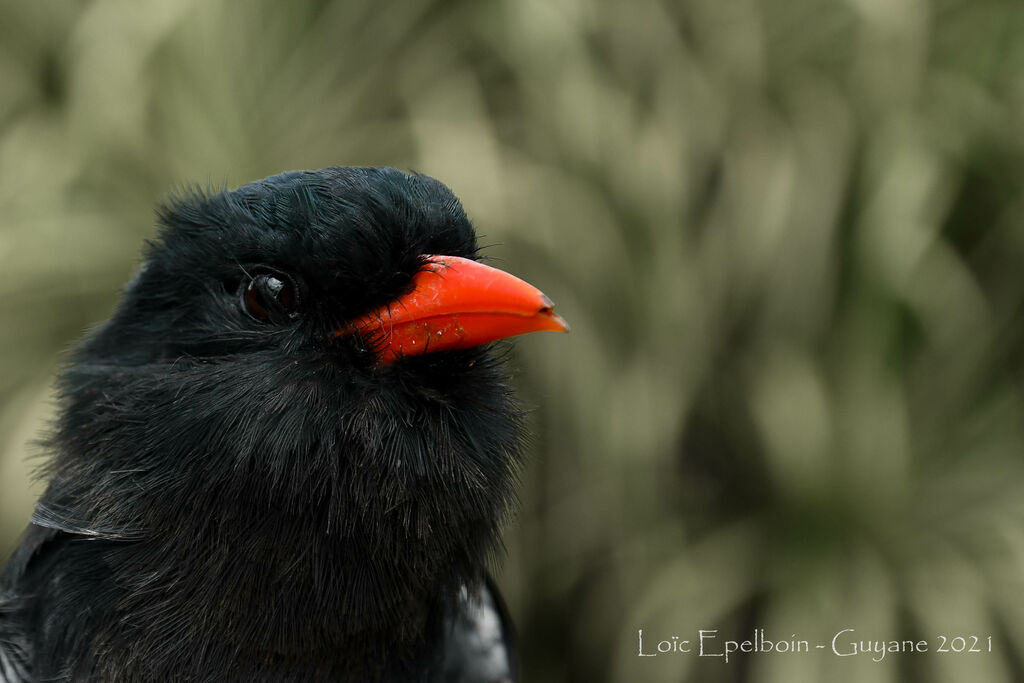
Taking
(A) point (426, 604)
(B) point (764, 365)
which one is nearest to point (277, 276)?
(A) point (426, 604)

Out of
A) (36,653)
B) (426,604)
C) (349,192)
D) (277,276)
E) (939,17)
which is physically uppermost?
(939,17)

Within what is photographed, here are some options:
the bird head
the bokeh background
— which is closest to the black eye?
the bird head

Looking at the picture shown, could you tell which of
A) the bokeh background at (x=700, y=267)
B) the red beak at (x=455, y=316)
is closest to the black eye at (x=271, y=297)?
the red beak at (x=455, y=316)

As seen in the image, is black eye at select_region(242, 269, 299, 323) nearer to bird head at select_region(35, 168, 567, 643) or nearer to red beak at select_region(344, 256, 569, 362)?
bird head at select_region(35, 168, 567, 643)

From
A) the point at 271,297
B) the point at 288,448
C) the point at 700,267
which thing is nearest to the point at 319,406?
the point at 288,448

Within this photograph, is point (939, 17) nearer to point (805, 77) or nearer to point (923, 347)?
point (805, 77)

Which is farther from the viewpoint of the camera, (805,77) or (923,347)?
(805,77)
